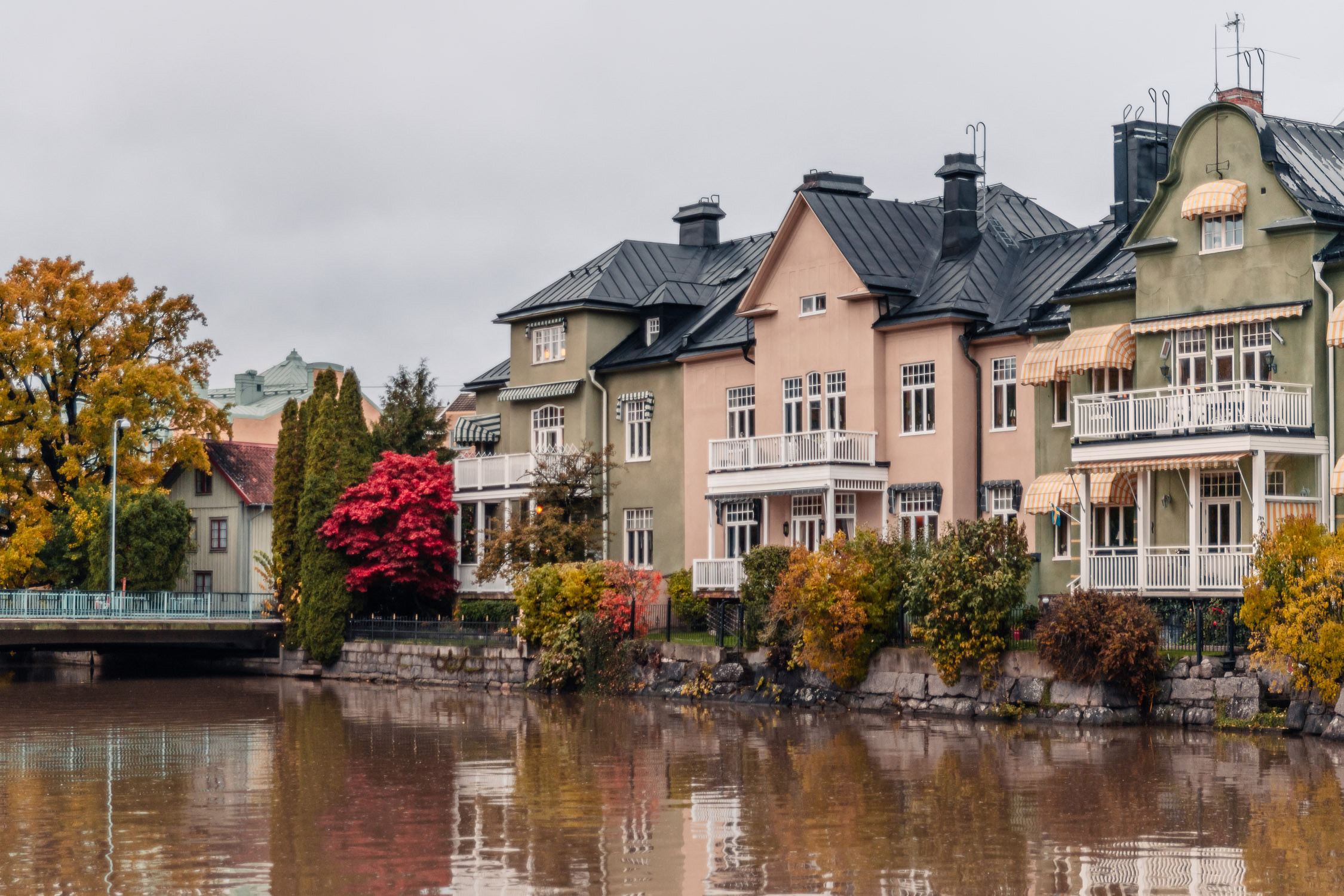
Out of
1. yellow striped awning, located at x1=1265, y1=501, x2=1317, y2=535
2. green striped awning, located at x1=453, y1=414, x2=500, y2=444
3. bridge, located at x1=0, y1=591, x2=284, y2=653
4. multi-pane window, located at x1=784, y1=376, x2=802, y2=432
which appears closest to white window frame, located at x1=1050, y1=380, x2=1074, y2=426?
yellow striped awning, located at x1=1265, y1=501, x2=1317, y2=535

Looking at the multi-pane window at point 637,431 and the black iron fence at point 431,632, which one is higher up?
the multi-pane window at point 637,431

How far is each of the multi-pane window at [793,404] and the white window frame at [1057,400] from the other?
8.51 m

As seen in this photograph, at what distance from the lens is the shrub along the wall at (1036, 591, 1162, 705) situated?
109 ft

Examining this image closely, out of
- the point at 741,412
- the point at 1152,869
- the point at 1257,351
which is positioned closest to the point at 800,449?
the point at 741,412

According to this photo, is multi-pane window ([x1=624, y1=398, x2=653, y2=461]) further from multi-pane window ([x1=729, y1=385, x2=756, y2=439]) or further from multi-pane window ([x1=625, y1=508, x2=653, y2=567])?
multi-pane window ([x1=729, y1=385, x2=756, y2=439])

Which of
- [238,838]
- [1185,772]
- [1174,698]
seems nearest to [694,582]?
[1174,698]

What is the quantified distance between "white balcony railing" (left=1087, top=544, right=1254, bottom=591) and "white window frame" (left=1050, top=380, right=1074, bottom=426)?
3793 millimetres

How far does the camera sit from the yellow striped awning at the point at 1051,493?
1585 inches

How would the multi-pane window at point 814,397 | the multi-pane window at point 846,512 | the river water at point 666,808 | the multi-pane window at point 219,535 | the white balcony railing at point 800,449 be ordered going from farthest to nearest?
1. the multi-pane window at point 219,535
2. the multi-pane window at point 814,397
3. the multi-pane window at point 846,512
4. the white balcony railing at point 800,449
5. the river water at point 666,808

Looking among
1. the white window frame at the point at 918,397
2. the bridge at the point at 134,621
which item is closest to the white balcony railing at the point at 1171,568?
the white window frame at the point at 918,397

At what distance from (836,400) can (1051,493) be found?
8.46 m

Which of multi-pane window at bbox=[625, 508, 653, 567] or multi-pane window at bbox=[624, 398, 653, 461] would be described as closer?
multi-pane window at bbox=[625, 508, 653, 567]

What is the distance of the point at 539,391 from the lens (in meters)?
56.3

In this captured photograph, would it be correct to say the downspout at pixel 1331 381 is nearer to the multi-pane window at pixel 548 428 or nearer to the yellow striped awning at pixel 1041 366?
the yellow striped awning at pixel 1041 366
